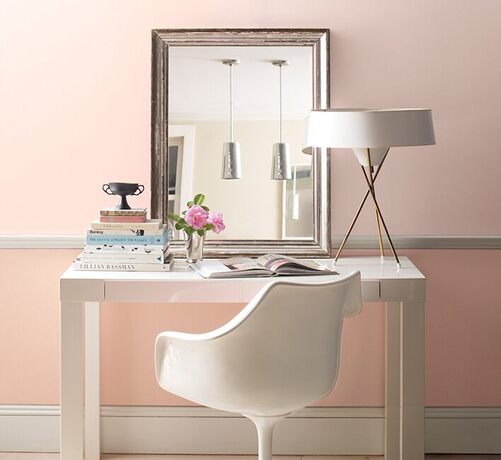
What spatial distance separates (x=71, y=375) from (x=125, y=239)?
502 millimetres

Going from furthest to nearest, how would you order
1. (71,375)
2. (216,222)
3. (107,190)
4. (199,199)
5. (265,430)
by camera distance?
(107,190) < (199,199) < (216,222) < (71,375) < (265,430)

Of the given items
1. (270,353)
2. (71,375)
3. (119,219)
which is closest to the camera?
(270,353)

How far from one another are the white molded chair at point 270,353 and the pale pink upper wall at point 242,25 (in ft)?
3.07

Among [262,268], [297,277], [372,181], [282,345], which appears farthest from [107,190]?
[282,345]

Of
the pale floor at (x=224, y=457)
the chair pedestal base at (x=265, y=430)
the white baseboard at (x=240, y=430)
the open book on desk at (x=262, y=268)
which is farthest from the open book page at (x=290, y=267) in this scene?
the pale floor at (x=224, y=457)

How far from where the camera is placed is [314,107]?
3.79 metres

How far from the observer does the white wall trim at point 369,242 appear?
387 centimetres

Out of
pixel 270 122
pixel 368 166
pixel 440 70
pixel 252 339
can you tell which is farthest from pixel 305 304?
pixel 440 70

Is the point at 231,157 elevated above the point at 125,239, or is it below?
above

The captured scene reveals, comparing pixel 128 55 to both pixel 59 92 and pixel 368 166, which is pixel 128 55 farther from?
pixel 368 166

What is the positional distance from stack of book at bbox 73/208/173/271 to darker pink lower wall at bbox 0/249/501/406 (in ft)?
1.49

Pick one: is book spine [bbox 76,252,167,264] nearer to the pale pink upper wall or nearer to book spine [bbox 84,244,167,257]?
book spine [bbox 84,244,167,257]

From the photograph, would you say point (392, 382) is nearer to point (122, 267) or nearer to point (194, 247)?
point (194, 247)

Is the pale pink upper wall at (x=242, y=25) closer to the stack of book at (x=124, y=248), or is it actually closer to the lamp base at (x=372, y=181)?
the lamp base at (x=372, y=181)
